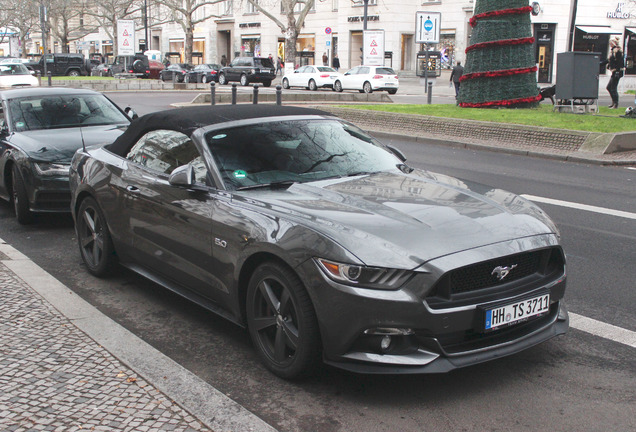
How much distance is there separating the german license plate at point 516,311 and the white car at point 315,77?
3869 cm

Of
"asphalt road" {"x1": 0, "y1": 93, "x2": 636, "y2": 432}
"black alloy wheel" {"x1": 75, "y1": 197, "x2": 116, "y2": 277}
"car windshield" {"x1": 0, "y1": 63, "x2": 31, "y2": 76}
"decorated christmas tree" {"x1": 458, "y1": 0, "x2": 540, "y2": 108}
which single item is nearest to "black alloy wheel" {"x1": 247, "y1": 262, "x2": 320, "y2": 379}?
"asphalt road" {"x1": 0, "y1": 93, "x2": 636, "y2": 432}

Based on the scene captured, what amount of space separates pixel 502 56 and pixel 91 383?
17.7 meters

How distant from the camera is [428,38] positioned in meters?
36.1

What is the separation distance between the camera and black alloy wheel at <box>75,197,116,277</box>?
20.1ft

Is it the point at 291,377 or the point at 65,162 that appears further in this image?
the point at 65,162

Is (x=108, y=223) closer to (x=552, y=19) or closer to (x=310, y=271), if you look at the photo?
(x=310, y=271)

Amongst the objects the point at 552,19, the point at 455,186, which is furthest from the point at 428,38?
the point at 455,186

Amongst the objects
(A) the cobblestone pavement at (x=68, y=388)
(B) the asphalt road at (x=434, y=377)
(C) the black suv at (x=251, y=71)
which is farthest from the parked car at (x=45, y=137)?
(C) the black suv at (x=251, y=71)

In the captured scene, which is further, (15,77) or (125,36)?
(125,36)

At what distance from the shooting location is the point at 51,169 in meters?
8.21

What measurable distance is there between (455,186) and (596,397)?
1666 mm

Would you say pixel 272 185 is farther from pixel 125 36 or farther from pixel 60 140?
pixel 125 36

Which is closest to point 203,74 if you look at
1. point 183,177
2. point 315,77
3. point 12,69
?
point 315,77

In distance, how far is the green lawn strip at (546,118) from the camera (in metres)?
16.1
